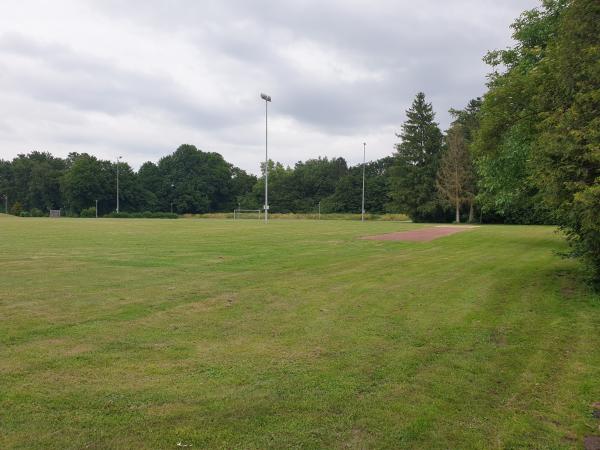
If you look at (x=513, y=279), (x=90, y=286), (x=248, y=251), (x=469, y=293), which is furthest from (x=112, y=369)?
(x=248, y=251)

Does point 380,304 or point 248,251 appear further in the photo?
point 248,251

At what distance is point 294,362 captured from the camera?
5301mm

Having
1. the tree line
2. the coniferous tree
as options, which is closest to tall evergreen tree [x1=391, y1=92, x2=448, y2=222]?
the tree line

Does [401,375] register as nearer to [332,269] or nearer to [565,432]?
[565,432]

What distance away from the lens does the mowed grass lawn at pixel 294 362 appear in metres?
3.76

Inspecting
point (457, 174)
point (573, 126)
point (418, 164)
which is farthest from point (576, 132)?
point (418, 164)

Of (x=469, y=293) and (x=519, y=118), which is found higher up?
(x=519, y=118)

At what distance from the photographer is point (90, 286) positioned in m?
9.60

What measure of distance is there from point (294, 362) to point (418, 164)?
247ft

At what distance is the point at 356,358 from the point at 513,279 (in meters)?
7.75

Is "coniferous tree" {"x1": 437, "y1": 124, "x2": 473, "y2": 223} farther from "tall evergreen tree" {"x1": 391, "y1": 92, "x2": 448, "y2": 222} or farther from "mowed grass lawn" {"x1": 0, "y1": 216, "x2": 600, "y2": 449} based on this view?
"mowed grass lawn" {"x1": 0, "y1": 216, "x2": 600, "y2": 449}

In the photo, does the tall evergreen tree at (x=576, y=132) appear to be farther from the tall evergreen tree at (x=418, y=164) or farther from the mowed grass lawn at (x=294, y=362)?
the tall evergreen tree at (x=418, y=164)

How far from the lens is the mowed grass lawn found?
148 inches

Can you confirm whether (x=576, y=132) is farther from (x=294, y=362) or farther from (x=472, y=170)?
(x=472, y=170)
